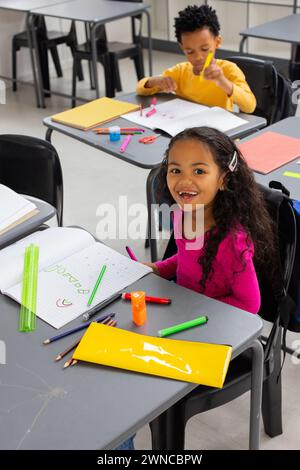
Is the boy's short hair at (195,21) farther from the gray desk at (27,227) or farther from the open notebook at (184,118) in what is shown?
the gray desk at (27,227)

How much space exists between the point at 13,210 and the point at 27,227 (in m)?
0.08

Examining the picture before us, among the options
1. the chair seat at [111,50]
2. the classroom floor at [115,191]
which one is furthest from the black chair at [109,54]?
the classroom floor at [115,191]

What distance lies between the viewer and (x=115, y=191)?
12.7ft

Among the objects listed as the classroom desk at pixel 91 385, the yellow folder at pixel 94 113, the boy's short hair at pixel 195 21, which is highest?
the boy's short hair at pixel 195 21

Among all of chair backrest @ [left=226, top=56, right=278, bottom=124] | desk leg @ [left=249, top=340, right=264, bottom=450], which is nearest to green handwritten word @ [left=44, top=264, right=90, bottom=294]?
desk leg @ [left=249, top=340, right=264, bottom=450]

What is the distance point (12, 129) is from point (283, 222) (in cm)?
361

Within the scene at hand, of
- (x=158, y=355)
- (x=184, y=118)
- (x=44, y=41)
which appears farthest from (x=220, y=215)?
(x=44, y=41)

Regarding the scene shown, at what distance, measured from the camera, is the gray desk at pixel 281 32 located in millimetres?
4129

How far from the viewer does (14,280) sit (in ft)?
5.49

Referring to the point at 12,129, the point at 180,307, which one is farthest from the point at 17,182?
the point at 12,129

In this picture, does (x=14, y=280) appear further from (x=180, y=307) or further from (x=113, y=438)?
(x=113, y=438)

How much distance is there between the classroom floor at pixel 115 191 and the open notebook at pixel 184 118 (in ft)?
2.39

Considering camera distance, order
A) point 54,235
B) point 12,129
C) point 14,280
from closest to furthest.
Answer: point 14,280, point 54,235, point 12,129

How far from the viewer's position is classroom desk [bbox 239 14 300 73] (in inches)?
163
